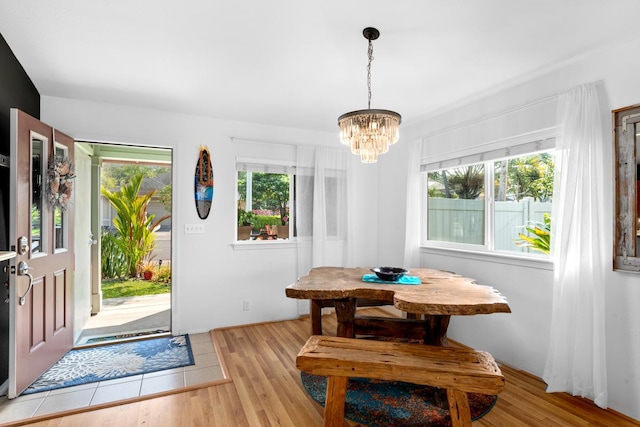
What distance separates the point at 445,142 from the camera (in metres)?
3.46

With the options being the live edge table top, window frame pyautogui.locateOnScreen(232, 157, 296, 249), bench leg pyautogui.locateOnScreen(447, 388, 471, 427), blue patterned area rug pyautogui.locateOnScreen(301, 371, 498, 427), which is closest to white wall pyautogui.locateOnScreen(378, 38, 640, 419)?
the live edge table top

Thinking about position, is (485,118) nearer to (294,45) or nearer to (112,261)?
(294,45)

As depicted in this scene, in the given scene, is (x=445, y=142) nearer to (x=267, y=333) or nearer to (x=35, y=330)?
(x=267, y=333)

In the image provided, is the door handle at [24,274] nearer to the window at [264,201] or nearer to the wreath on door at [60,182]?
the wreath on door at [60,182]

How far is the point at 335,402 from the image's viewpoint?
187cm

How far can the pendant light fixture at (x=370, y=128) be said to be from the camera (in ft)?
6.65

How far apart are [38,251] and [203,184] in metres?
1.49

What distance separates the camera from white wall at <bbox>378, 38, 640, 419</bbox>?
6.96ft

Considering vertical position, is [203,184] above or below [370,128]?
below

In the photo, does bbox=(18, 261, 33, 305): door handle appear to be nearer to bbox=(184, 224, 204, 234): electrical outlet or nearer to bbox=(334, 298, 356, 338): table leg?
bbox=(184, 224, 204, 234): electrical outlet

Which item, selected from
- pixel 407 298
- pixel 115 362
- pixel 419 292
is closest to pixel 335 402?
pixel 407 298

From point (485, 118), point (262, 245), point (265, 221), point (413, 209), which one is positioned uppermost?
point (485, 118)

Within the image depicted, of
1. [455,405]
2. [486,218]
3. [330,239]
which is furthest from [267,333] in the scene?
[486,218]

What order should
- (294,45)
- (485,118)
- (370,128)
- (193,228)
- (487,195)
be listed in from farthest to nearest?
(193,228), (487,195), (485,118), (294,45), (370,128)
